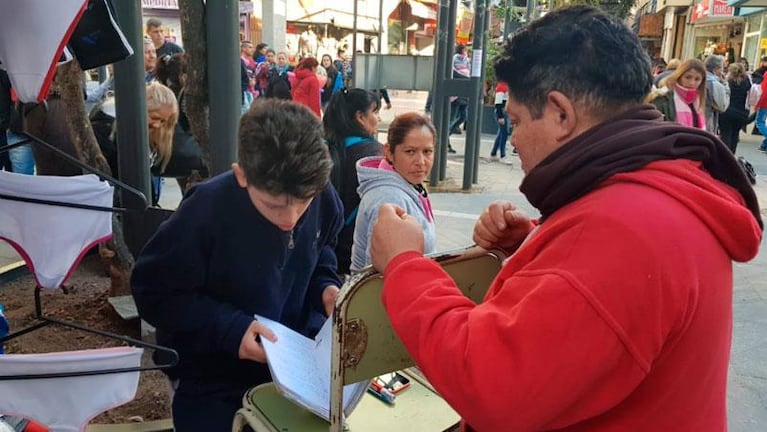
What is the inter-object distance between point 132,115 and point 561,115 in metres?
2.83

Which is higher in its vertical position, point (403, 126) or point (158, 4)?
point (158, 4)

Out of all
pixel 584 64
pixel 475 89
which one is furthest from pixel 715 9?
pixel 584 64

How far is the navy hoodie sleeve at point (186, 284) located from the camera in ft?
6.02

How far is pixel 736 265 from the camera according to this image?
5.50m

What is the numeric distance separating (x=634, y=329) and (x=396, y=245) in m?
0.48

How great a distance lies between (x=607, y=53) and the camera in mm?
1163

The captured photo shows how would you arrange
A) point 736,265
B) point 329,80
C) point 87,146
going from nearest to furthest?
point 87,146 < point 736,265 < point 329,80

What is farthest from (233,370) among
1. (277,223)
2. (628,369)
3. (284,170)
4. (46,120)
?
(46,120)

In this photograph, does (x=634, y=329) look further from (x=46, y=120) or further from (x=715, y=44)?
(x=715, y=44)

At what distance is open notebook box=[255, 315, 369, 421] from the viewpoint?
5.24 ft

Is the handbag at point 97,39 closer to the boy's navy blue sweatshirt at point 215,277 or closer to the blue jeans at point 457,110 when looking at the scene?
the boy's navy blue sweatshirt at point 215,277

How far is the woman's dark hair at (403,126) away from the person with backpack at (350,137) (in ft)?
1.55

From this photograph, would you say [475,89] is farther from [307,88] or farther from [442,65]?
[307,88]

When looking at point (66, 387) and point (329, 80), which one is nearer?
point (66, 387)
